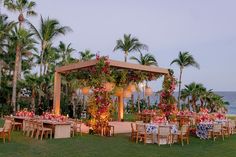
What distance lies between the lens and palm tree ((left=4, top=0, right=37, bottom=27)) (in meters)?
24.4

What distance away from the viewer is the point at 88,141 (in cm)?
1170

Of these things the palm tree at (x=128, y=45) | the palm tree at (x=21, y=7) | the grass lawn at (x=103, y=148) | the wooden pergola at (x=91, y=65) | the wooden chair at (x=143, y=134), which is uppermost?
the palm tree at (x=21, y=7)

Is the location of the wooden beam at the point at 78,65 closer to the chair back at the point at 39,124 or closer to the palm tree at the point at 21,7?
the chair back at the point at 39,124

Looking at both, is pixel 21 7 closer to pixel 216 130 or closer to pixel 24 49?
pixel 24 49

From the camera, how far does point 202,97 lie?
2614cm

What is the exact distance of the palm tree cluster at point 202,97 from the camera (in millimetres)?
25922

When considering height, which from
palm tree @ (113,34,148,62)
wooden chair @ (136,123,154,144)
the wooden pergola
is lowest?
wooden chair @ (136,123,154,144)

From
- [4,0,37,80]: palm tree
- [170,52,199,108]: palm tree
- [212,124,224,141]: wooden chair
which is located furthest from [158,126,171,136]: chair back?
[170,52,199,108]: palm tree

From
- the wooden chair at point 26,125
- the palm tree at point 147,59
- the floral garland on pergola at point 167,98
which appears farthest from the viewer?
the palm tree at point 147,59

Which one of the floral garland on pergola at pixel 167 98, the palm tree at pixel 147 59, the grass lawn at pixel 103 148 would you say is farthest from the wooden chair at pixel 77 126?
the palm tree at pixel 147 59

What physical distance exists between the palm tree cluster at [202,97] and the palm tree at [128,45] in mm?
5192

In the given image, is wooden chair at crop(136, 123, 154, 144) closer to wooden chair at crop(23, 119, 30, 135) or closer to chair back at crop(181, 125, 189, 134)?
chair back at crop(181, 125, 189, 134)

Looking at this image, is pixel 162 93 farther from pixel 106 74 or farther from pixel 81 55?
pixel 81 55

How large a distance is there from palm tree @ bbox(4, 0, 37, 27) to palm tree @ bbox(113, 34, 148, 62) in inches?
295
